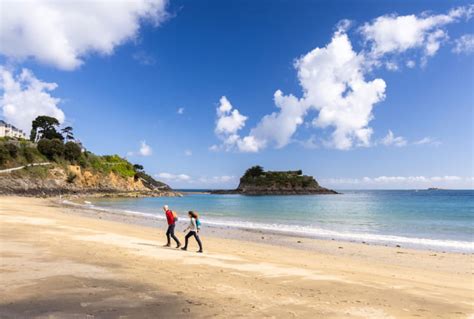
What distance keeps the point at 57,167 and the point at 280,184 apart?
119 metres

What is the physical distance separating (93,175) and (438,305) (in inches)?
3831

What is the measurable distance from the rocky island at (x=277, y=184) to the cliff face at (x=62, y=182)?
8279cm

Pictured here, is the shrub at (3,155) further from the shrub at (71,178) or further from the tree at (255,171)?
the tree at (255,171)

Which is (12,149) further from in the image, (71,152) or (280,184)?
(280,184)

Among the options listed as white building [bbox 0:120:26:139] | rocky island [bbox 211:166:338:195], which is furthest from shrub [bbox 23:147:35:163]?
rocky island [bbox 211:166:338:195]

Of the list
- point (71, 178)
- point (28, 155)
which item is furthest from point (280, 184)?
point (28, 155)

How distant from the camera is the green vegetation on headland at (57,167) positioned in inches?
2822

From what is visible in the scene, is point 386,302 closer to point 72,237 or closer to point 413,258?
point 413,258

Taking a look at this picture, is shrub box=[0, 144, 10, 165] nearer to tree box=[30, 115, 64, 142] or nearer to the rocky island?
tree box=[30, 115, 64, 142]

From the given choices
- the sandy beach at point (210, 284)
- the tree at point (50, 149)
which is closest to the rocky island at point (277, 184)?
the tree at point (50, 149)

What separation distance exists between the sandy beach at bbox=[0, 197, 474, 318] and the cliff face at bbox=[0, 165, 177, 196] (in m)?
62.2

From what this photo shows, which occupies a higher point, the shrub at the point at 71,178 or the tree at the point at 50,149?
the tree at the point at 50,149

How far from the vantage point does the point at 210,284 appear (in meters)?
8.74

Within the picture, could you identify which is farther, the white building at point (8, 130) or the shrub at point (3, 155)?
the white building at point (8, 130)
